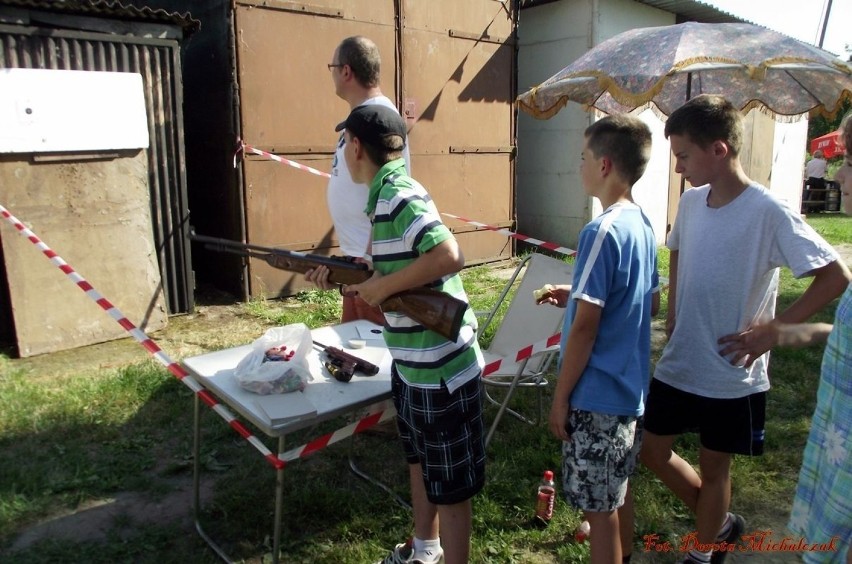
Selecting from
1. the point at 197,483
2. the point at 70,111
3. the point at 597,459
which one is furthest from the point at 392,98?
the point at 597,459

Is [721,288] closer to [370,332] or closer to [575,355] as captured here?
[575,355]

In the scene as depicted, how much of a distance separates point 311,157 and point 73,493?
14.4 feet

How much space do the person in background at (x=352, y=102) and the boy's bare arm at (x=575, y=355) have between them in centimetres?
144

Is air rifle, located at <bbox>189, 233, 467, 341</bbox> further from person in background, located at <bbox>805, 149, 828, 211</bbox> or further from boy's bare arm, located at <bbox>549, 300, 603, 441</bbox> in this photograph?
person in background, located at <bbox>805, 149, 828, 211</bbox>

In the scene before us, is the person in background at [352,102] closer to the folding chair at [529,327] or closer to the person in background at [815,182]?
the folding chair at [529,327]

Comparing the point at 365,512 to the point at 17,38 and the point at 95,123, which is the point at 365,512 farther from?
the point at 17,38

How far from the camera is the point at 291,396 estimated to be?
244cm

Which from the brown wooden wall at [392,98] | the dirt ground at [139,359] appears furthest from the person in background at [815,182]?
the dirt ground at [139,359]

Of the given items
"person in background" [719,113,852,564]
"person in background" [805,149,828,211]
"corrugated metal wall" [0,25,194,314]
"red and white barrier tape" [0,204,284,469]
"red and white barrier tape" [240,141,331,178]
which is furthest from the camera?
"person in background" [805,149,828,211]

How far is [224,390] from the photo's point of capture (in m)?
2.47

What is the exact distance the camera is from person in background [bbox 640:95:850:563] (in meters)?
2.19

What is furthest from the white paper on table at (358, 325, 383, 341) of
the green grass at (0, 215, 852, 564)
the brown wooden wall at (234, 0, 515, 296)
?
the brown wooden wall at (234, 0, 515, 296)

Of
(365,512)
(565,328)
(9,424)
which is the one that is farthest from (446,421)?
(9,424)

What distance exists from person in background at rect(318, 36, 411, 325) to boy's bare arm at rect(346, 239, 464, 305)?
113 centimetres
